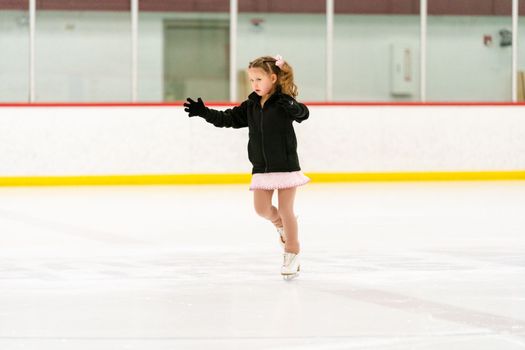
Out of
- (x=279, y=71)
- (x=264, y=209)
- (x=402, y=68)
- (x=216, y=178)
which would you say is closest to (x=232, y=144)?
(x=216, y=178)

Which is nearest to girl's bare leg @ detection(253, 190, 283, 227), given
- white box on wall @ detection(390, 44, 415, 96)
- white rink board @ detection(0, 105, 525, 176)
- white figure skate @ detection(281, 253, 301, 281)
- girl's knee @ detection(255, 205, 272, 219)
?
girl's knee @ detection(255, 205, 272, 219)

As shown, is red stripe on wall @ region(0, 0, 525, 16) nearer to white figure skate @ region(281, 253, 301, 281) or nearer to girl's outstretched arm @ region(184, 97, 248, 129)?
girl's outstretched arm @ region(184, 97, 248, 129)

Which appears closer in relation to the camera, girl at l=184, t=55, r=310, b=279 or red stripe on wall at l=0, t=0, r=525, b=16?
girl at l=184, t=55, r=310, b=279

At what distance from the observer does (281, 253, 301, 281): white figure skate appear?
16.0 ft

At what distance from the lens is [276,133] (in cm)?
490

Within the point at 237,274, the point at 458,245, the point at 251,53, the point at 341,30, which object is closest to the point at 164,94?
the point at 251,53

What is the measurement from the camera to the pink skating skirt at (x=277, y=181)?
489 cm

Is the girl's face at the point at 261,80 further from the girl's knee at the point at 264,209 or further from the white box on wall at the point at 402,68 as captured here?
the white box on wall at the point at 402,68

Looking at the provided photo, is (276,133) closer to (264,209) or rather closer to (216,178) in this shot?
(264,209)

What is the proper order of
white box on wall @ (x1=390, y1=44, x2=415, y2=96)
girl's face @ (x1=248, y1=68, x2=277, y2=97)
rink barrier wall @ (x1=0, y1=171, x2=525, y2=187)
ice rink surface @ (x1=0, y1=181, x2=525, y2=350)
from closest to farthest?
ice rink surface @ (x1=0, y1=181, x2=525, y2=350) < girl's face @ (x1=248, y1=68, x2=277, y2=97) < rink barrier wall @ (x1=0, y1=171, x2=525, y2=187) < white box on wall @ (x1=390, y1=44, x2=415, y2=96)

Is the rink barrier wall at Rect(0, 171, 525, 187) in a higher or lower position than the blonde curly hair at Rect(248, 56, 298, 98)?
lower

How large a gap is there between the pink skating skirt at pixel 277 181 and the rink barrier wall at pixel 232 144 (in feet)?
26.3

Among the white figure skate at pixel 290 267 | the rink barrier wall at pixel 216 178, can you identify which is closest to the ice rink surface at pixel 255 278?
the white figure skate at pixel 290 267

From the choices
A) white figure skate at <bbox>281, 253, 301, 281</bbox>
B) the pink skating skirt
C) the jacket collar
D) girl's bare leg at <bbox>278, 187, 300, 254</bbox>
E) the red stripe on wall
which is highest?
the red stripe on wall
